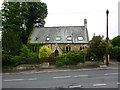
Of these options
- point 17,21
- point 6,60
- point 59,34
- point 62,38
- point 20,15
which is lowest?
point 6,60

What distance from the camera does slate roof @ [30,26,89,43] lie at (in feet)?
94.4

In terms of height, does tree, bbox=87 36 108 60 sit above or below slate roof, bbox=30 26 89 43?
below

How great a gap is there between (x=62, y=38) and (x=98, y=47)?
1295 cm

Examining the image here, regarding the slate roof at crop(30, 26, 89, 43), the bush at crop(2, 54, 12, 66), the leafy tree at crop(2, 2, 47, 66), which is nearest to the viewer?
the bush at crop(2, 54, 12, 66)

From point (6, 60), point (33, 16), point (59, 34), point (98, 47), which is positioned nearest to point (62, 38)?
point (59, 34)

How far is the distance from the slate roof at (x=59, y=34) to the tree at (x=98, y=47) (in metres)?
9.75

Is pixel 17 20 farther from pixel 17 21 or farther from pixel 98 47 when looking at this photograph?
pixel 98 47

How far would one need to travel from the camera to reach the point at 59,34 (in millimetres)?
30031

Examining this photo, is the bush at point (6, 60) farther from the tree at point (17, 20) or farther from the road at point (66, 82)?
the road at point (66, 82)

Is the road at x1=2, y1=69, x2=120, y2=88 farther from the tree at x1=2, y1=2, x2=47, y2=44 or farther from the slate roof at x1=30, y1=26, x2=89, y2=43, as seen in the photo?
the tree at x1=2, y1=2, x2=47, y2=44

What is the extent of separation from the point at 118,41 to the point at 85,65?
15638 mm

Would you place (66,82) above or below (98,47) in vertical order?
below

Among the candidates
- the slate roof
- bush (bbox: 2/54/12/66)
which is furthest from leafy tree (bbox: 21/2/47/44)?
bush (bbox: 2/54/12/66)

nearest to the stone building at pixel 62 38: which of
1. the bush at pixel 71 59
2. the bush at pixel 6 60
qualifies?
the bush at pixel 71 59
